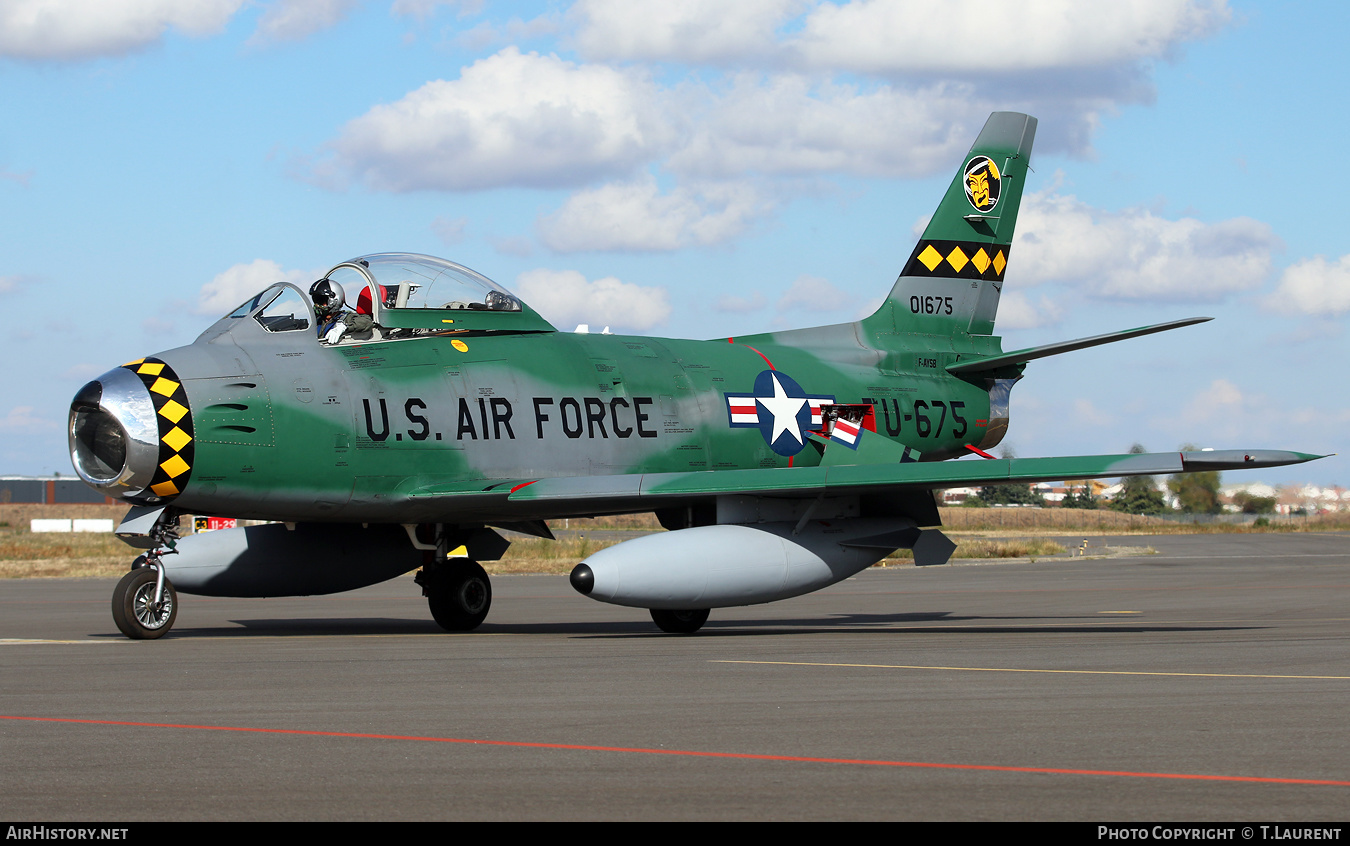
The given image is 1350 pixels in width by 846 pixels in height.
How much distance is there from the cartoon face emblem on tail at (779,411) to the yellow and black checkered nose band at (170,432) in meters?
6.62

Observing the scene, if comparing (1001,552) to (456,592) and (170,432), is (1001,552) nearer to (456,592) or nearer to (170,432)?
(456,592)

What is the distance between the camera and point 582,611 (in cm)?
1934

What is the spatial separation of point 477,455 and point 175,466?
3.12m

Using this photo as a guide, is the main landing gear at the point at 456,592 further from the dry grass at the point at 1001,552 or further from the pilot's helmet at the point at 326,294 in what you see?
the dry grass at the point at 1001,552

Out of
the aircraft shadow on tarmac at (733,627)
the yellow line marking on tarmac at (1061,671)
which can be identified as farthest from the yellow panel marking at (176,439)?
the yellow line marking on tarmac at (1061,671)

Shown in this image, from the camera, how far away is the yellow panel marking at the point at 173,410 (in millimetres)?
12422

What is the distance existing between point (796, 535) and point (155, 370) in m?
6.48

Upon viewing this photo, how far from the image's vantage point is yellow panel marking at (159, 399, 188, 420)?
40.8ft

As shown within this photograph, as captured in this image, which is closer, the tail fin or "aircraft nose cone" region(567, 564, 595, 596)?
"aircraft nose cone" region(567, 564, 595, 596)

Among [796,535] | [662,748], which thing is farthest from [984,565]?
[662,748]

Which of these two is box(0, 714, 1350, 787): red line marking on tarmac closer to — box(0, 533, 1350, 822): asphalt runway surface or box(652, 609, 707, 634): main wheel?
box(0, 533, 1350, 822): asphalt runway surface

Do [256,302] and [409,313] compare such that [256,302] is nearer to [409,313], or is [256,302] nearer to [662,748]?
[409,313]

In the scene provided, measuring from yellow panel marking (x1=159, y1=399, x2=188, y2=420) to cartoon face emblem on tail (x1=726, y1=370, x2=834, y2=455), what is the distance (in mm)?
6648

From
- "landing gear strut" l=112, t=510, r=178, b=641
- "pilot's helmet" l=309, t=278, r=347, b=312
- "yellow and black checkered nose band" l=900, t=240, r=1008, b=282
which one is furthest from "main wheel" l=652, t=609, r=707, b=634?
"yellow and black checkered nose band" l=900, t=240, r=1008, b=282
